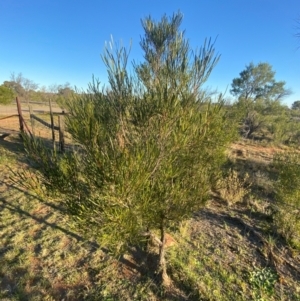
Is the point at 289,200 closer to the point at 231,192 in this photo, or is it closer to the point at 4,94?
the point at 231,192

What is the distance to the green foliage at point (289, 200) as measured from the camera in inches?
158

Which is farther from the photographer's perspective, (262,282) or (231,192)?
(231,192)

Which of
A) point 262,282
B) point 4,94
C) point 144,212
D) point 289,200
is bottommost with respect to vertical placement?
point 262,282

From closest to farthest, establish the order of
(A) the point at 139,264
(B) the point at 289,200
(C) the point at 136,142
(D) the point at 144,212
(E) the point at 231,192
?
(C) the point at 136,142, (D) the point at 144,212, (A) the point at 139,264, (B) the point at 289,200, (E) the point at 231,192

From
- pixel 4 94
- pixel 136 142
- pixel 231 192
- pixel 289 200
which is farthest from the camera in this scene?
pixel 4 94

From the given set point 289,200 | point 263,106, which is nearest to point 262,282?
point 289,200

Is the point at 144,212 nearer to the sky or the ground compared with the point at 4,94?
nearer to the ground

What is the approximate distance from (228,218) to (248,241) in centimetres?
86

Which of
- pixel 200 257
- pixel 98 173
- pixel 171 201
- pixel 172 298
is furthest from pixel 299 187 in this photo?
pixel 98 173

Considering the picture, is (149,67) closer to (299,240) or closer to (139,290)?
(139,290)

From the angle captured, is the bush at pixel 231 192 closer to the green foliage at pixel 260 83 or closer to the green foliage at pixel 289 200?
the green foliage at pixel 289 200

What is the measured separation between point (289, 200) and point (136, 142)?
14.5 feet

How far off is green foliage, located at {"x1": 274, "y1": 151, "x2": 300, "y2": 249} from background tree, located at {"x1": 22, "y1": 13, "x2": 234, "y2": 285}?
3.13 meters

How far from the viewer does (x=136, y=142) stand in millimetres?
1590
